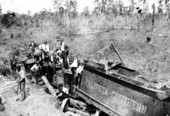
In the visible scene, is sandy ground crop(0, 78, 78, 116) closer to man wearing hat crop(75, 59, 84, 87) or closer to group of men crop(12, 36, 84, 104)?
group of men crop(12, 36, 84, 104)

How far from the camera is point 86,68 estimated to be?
7.58 metres

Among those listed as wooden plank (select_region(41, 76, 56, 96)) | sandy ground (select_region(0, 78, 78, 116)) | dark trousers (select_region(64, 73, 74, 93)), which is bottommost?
sandy ground (select_region(0, 78, 78, 116))

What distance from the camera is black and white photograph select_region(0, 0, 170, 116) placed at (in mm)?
5961

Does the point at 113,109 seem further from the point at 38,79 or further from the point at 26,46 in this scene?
the point at 26,46

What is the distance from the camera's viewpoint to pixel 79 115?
740 centimetres

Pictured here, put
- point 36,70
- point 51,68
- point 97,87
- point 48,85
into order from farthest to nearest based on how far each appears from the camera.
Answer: point 51,68
point 36,70
point 48,85
point 97,87

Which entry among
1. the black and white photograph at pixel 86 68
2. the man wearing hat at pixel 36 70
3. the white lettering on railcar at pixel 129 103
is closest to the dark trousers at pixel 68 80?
the black and white photograph at pixel 86 68

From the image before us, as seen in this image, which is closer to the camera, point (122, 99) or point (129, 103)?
point (129, 103)

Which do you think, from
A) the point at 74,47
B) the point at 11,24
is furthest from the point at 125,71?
the point at 11,24

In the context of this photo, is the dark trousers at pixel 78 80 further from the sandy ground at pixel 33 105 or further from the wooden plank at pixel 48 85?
the wooden plank at pixel 48 85

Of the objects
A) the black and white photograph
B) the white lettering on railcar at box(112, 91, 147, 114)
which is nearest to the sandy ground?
the black and white photograph

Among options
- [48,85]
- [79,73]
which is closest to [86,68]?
[79,73]

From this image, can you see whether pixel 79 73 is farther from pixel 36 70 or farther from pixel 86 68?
pixel 36 70

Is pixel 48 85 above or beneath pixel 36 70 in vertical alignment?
beneath
